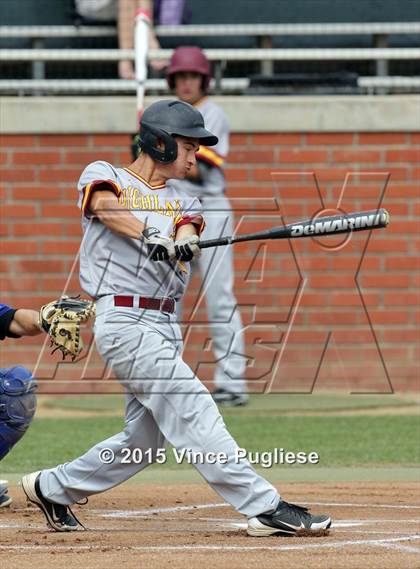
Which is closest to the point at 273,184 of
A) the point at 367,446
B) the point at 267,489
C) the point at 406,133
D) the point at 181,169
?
the point at 406,133

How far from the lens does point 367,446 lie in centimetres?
892

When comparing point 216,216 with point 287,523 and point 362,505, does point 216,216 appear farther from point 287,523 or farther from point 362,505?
point 287,523

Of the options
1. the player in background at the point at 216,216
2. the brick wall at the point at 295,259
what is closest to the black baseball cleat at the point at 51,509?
the player in background at the point at 216,216

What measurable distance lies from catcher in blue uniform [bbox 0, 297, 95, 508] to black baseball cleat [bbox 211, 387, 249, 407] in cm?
350

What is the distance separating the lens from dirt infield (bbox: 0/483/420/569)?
17.5 ft

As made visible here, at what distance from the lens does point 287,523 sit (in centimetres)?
584

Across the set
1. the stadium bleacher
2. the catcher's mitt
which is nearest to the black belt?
the catcher's mitt

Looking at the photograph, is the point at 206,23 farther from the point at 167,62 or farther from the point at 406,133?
the point at 406,133

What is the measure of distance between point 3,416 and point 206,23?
6.46m

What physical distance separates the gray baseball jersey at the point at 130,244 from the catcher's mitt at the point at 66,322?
0.11 metres

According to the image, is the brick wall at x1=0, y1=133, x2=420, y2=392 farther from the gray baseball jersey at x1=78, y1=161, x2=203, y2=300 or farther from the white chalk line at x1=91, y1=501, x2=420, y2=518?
the gray baseball jersey at x1=78, y1=161, x2=203, y2=300

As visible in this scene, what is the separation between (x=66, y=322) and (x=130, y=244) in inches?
18.8

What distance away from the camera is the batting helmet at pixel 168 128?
623 centimetres

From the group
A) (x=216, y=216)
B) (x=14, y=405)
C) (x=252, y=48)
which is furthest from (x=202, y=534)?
(x=252, y=48)
